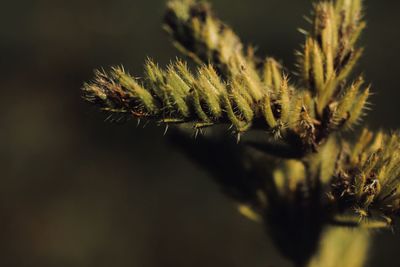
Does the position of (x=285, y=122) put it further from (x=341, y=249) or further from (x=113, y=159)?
(x=113, y=159)

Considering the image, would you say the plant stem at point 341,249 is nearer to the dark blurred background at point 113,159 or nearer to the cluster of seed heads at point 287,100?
the cluster of seed heads at point 287,100

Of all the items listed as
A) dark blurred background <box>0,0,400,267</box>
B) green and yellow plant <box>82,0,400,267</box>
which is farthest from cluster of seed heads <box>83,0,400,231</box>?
dark blurred background <box>0,0,400,267</box>

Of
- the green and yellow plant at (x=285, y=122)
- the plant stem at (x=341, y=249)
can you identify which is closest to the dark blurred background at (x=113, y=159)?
the plant stem at (x=341, y=249)

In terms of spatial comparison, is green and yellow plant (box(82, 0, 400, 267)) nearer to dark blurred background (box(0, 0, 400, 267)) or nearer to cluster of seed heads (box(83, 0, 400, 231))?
cluster of seed heads (box(83, 0, 400, 231))

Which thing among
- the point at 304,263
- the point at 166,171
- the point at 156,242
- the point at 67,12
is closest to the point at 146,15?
the point at 67,12

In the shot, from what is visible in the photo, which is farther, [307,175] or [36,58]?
[36,58]

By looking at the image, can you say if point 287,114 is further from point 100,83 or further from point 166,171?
point 166,171
